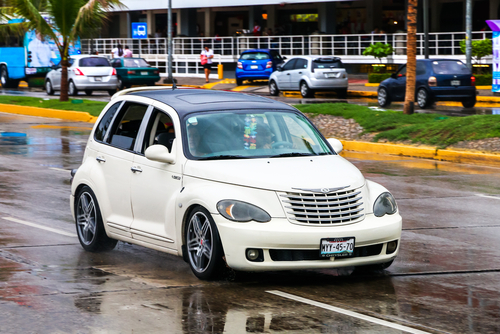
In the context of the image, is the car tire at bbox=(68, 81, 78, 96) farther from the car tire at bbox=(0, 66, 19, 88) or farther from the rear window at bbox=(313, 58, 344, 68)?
the car tire at bbox=(0, 66, 19, 88)

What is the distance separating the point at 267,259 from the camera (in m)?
6.78

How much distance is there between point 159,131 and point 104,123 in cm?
102

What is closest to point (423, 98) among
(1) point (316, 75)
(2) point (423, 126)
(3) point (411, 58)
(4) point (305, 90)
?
(3) point (411, 58)

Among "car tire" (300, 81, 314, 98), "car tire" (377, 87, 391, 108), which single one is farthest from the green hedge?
"car tire" (377, 87, 391, 108)

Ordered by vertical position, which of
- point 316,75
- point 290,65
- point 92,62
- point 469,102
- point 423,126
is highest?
point 92,62

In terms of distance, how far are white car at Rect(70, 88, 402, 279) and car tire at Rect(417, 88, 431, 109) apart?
1831cm

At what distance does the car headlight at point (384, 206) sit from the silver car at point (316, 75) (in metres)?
25.1

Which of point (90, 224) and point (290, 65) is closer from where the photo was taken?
point (90, 224)

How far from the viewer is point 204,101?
8.03 meters

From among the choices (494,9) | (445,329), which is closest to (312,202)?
(445,329)

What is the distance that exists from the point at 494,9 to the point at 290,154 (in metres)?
38.2

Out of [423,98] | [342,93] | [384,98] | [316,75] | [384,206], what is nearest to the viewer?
[384,206]

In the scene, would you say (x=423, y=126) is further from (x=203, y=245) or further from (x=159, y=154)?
(x=203, y=245)

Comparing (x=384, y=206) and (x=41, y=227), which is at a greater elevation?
(x=384, y=206)
